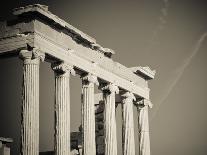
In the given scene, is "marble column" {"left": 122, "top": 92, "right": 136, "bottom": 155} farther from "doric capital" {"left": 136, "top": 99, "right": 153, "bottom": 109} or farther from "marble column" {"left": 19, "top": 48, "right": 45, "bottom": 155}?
"marble column" {"left": 19, "top": 48, "right": 45, "bottom": 155}

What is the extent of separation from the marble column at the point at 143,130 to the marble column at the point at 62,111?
11246 millimetres

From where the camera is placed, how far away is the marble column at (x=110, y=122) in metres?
34.2

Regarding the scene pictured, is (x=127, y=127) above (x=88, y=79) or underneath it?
underneath

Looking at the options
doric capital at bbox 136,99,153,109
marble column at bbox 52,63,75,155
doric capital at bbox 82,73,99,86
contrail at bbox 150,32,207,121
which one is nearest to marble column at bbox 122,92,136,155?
doric capital at bbox 136,99,153,109

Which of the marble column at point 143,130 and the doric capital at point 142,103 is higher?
the doric capital at point 142,103

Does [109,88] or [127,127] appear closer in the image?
[109,88]

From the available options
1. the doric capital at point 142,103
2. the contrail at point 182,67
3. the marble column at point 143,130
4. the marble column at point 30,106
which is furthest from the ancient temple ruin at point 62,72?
the contrail at point 182,67

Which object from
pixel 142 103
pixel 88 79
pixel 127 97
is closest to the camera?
pixel 88 79

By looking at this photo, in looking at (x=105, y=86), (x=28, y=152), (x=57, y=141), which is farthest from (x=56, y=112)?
(x=105, y=86)

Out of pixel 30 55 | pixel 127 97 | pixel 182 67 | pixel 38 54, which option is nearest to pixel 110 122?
pixel 127 97

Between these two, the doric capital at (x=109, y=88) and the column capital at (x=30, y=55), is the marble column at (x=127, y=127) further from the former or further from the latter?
the column capital at (x=30, y=55)

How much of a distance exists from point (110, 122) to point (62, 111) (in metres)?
6.06

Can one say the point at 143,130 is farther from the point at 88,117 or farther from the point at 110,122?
the point at 88,117

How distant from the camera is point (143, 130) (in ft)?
131
